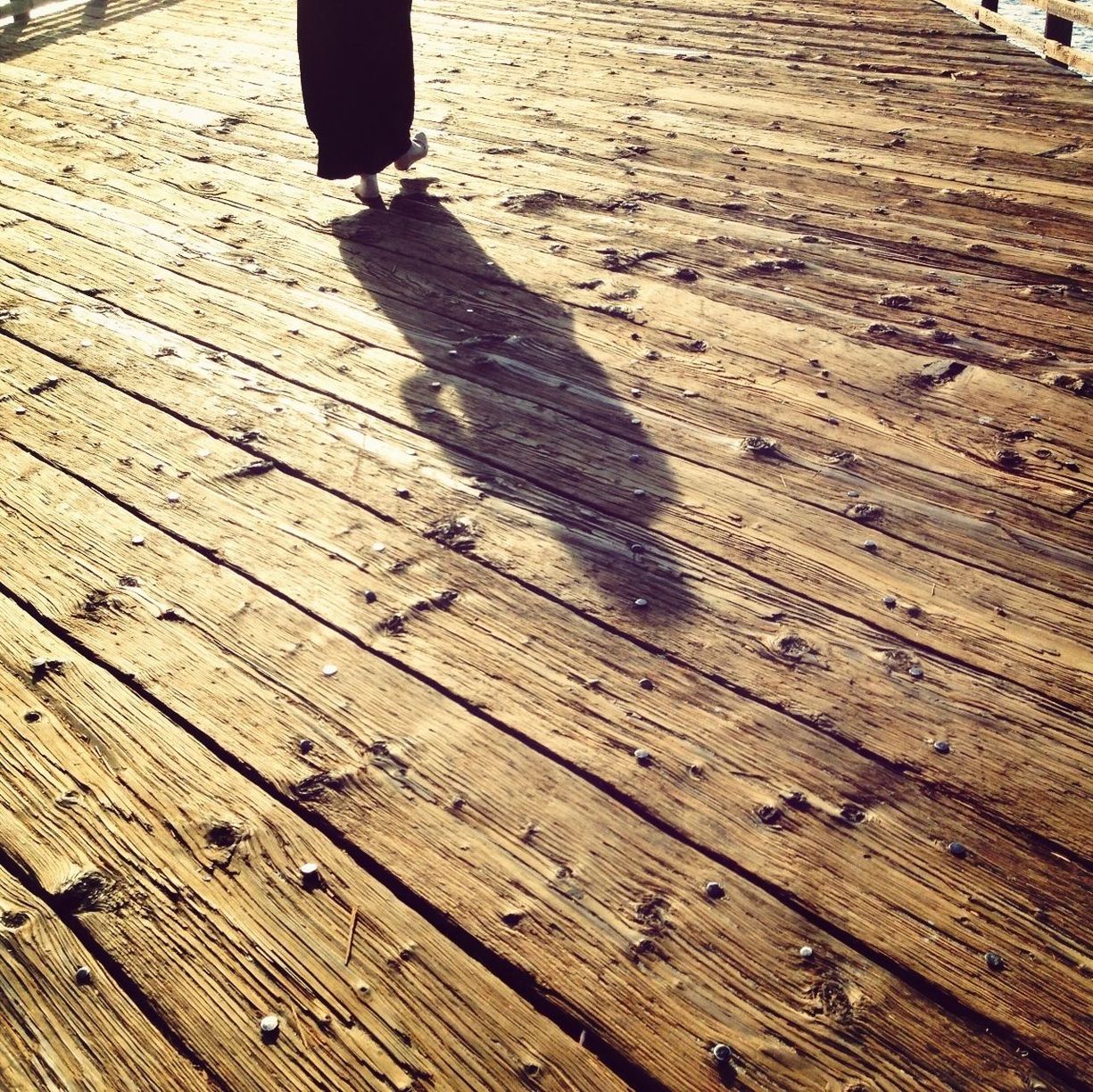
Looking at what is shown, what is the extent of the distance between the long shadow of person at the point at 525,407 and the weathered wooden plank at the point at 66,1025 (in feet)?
3.61

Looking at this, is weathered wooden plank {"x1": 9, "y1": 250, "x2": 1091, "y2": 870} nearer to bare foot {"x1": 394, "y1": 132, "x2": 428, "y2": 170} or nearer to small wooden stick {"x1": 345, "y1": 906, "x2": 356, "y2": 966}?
small wooden stick {"x1": 345, "y1": 906, "x2": 356, "y2": 966}

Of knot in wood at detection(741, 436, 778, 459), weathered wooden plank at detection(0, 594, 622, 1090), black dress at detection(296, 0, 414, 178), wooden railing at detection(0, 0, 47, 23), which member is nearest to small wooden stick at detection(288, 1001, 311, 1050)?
weathered wooden plank at detection(0, 594, 622, 1090)

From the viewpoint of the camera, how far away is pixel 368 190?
13.1ft

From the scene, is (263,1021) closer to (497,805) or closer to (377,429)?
(497,805)

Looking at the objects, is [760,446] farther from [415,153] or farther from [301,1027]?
[415,153]

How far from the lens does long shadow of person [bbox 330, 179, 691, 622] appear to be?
2266mm

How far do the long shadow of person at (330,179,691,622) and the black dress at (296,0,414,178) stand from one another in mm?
297

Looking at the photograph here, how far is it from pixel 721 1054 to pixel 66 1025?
868 millimetres

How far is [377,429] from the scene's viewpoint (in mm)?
2676

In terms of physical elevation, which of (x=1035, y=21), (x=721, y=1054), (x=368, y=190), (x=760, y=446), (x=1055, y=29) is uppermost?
(x=1055, y=29)

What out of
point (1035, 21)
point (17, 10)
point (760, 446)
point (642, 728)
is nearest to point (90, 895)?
point (642, 728)

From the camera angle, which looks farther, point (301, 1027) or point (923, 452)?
point (923, 452)

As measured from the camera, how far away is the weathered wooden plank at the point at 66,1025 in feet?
4.34

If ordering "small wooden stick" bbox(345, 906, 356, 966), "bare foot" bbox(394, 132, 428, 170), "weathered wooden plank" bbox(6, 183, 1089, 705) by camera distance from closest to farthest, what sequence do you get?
1. "small wooden stick" bbox(345, 906, 356, 966)
2. "weathered wooden plank" bbox(6, 183, 1089, 705)
3. "bare foot" bbox(394, 132, 428, 170)
